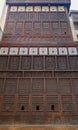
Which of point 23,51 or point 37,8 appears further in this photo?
point 37,8

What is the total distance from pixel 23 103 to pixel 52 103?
1.39m

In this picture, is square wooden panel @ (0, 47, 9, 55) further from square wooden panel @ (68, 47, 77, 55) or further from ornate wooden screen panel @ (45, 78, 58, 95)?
square wooden panel @ (68, 47, 77, 55)

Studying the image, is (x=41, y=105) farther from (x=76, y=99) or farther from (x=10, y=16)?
(x=10, y=16)

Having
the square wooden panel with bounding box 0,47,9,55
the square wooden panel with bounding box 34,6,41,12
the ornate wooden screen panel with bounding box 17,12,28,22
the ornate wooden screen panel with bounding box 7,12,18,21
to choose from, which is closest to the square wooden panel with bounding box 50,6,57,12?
the square wooden panel with bounding box 34,6,41,12

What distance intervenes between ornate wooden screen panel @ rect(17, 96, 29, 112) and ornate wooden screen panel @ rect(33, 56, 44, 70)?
2001mm

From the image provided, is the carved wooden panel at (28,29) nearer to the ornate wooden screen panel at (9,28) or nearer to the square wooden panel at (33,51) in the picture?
the ornate wooden screen panel at (9,28)

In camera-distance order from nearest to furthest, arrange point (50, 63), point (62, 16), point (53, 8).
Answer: point (50, 63)
point (62, 16)
point (53, 8)

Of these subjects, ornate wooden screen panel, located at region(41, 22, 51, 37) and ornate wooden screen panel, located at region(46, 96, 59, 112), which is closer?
ornate wooden screen panel, located at region(46, 96, 59, 112)

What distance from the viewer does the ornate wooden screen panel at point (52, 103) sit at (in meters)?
8.56

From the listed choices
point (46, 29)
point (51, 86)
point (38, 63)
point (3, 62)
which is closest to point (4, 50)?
point (3, 62)

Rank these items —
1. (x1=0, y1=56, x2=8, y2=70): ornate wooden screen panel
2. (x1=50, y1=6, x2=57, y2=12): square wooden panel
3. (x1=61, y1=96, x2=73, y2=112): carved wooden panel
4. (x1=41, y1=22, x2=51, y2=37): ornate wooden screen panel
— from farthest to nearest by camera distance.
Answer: (x1=50, y1=6, x2=57, y2=12): square wooden panel, (x1=41, y1=22, x2=51, y2=37): ornate wooden screen panel, (x1=0, y1=56, x2=8, y2=70): ornate wooden screen panel, (x1=61, y1=96, x2=73, y2=112): carved wooden panel

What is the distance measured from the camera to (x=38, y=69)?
10086 mm

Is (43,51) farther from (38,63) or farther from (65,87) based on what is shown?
(65,87)

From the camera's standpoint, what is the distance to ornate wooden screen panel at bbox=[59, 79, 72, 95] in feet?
29.9
